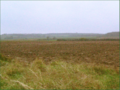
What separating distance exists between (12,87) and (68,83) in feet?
5.58

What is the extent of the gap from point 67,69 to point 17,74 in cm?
198

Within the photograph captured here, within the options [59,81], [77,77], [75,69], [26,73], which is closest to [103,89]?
[77,77]

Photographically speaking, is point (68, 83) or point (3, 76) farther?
point (3, 76)

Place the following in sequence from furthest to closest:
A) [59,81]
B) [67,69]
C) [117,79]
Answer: [67,69] < [117,79] < [59,81]

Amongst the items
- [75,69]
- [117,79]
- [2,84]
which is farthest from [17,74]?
[117,79]

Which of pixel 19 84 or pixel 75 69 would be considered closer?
pixel 19 84

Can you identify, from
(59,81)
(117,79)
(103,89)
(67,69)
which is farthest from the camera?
(67,69)

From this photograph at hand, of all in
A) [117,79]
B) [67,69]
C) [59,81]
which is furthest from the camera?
[67,69]

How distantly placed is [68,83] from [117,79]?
1.82 meters

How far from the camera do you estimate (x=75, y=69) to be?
6715 mm

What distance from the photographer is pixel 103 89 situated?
201 inches

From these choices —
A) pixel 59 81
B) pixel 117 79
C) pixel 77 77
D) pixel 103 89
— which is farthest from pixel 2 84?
pixel 117 79

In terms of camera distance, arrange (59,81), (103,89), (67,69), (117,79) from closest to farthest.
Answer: (103,89), (59,81), (117,79), (67,69)

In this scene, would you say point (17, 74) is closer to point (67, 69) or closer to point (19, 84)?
point (19, 84)
